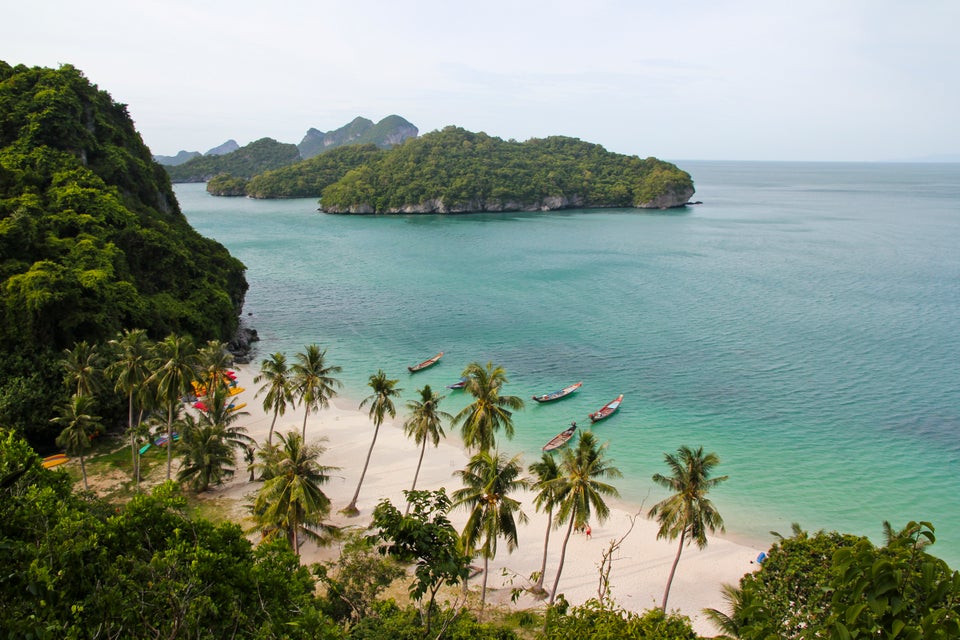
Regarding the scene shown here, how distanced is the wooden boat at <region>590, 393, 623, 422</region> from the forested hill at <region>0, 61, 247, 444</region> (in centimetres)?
3302

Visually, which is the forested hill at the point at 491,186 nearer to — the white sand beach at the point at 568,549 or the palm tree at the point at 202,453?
the white sand beach at the point at 568,549

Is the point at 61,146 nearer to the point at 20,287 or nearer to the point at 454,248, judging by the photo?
the point at 20,287

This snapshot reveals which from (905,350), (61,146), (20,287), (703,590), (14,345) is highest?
(61,146)

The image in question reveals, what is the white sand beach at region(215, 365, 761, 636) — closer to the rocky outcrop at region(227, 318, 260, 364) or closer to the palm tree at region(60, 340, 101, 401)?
the palm tree at region(60, 340, 101, 401)

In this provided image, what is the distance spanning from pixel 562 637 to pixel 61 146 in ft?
198

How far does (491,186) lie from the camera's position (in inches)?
6816

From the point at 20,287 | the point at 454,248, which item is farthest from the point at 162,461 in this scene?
the point at 454,248

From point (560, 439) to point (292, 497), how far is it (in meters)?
20.6

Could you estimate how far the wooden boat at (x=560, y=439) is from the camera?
38.4 meters

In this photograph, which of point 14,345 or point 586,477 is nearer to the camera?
point 586,477

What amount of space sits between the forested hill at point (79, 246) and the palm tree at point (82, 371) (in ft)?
10.5

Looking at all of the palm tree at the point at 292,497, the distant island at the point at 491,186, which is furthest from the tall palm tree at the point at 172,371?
the distant island at the point at 491,186

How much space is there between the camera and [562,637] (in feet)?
46.9

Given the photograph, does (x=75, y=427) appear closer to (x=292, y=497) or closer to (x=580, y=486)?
(x=292, y=497)
